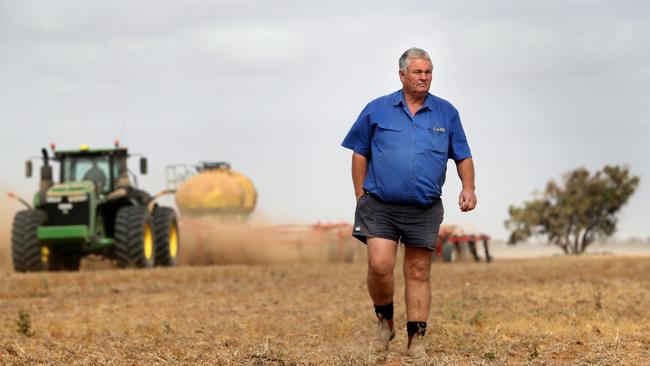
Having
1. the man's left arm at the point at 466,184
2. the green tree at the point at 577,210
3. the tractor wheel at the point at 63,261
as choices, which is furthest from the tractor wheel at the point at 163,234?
the green tree at the point at 577,210

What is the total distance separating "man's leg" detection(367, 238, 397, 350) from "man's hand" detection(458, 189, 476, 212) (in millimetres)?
482

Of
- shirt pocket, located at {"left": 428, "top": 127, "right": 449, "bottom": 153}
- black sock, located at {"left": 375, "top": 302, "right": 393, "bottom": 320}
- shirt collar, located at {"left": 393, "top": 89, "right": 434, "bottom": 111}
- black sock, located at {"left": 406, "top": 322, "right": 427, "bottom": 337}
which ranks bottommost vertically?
black sock, located at {"left": 406, "top": 322, "right": 427, "bottom": 337}

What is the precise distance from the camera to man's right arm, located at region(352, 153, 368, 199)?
6516mm

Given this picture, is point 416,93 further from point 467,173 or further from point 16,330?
point 16,330

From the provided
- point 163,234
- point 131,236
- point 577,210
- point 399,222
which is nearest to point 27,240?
point 131,236

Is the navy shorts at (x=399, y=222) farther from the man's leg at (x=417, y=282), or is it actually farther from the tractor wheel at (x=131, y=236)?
the tractor wheel at (x=131, y=236)

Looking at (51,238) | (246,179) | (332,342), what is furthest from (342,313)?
(246,179)

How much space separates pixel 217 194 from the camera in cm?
3192

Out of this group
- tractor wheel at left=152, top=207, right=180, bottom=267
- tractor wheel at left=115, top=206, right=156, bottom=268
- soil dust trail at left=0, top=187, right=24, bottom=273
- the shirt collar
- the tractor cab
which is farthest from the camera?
soil dust trail at left=0, top=187, right=24, bottom=273

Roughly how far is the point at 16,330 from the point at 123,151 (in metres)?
12.4

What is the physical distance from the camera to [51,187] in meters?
20.0

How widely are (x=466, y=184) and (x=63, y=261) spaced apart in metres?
15.9

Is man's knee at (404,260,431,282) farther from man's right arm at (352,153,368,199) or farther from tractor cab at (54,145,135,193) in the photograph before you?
tractor cab at (54,145,135,193)

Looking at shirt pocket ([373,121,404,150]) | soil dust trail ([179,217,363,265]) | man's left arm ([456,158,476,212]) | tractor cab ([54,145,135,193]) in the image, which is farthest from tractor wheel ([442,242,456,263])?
shirt pocket ([373,121,404,150])
